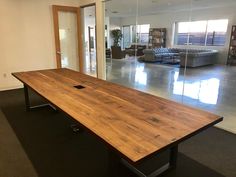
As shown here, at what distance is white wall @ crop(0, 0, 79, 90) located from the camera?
16.3ft

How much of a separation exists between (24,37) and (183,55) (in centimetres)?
403

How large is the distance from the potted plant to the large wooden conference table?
107 inches

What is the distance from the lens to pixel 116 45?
17.5 feet

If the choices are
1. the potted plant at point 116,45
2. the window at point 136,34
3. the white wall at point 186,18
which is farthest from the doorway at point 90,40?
the white wall at point 186,18

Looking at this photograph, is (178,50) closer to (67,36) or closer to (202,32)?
(202,32)

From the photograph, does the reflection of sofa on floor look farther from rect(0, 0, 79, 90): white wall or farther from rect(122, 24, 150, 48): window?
rect(0, 0, 79, 90): white wall

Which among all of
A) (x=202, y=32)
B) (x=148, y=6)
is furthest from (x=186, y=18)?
(x=148, y=6)

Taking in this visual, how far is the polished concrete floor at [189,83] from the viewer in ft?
11.2

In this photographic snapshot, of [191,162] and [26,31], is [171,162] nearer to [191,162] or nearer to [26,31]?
[191,162]

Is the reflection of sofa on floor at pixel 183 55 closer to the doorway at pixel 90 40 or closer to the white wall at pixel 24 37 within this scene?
the white wall at pixel 24 37

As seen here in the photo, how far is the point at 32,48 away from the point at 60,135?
11.3ft

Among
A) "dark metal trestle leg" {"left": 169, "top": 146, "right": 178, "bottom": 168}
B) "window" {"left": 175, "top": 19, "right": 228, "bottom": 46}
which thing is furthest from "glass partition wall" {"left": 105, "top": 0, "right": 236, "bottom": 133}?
"dark metal trestle leg" {"left": 169, "top": 146, "right": 178, "bottom": 168}

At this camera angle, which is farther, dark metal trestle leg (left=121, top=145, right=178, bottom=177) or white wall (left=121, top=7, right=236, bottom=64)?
white wall (left=121, top=7, right=236, bottom=64)

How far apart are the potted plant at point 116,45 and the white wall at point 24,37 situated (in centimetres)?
176
